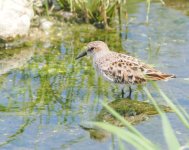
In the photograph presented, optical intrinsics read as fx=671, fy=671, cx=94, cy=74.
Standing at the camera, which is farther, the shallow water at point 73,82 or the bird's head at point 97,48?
the bird's head at point 97,48

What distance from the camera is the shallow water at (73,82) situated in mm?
6193

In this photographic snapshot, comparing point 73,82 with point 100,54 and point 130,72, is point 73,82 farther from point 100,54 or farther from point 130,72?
point 130,72

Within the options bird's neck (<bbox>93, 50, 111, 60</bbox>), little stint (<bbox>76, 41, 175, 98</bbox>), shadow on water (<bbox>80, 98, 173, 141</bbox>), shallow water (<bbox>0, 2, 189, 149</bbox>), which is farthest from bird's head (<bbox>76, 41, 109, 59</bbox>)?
shadow on water (<bbox>80, 98, 173, 141</bbox>)

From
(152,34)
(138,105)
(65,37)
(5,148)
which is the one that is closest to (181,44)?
(152,34)

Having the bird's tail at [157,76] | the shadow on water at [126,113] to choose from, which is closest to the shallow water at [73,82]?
the shadow on water at [126,113]

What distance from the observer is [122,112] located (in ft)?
22.5

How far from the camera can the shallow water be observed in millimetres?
6193

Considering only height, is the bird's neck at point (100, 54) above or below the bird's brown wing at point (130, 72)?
above

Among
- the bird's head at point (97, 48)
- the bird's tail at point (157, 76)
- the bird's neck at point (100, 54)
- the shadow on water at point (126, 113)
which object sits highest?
the bird's head at point (97, 48)

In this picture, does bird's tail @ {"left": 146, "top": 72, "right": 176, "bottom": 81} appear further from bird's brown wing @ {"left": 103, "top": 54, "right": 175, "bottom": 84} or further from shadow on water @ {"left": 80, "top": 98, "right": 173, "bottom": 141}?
shadow on water @ {"left": 80, "top": 98, "right": 173, "bottom": 141}

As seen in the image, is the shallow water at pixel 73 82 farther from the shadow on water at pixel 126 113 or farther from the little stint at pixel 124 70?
the little stint at pixel 124 70

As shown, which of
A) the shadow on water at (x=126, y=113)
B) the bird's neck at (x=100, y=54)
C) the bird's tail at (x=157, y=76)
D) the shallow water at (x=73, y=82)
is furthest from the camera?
the bird's neck at (x=100, y=54)

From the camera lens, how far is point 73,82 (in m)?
7.72

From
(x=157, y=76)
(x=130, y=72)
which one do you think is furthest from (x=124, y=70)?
(x=157, y=76)
